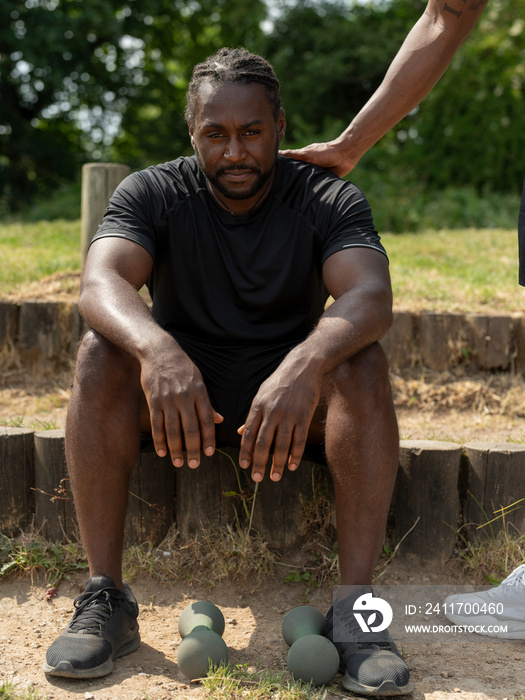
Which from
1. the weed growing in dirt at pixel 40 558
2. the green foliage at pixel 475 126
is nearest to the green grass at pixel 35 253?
the weed growing in dirt at pixel 40 558

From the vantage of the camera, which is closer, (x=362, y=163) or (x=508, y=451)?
(x=508, y=451)

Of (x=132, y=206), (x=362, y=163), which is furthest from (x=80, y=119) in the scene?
(x=132, y=206)

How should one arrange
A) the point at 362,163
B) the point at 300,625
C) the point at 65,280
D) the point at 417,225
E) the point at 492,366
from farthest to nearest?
the point at 362,163
the point at 417,225
the point at 65,280
the point at 492,366
the point at 300,625

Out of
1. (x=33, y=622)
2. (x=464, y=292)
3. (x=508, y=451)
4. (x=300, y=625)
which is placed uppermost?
(x=464, y=292)

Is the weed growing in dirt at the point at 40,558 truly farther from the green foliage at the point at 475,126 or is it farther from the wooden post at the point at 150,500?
the green foliage at the point at 475,126

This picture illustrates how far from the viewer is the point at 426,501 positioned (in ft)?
8.82

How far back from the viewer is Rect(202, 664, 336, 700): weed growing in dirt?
6.24 feet

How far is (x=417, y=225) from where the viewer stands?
846 cm

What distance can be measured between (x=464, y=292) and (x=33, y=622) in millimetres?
2877

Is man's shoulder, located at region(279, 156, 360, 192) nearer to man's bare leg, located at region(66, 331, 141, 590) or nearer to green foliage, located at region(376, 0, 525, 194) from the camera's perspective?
man's bare leg, located at region(66, 331, 141, 590)

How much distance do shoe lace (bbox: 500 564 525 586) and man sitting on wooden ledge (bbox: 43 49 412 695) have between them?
0.57 meters

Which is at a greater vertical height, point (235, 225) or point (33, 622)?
point (235, 225)

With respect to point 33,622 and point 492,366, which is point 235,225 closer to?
point 33,622

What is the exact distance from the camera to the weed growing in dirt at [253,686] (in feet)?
6.24
